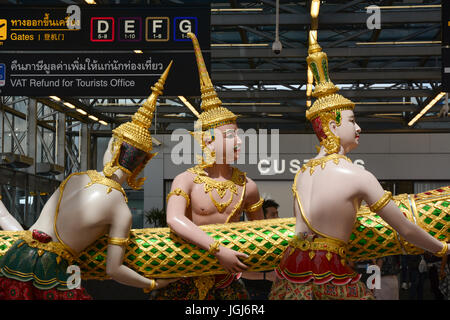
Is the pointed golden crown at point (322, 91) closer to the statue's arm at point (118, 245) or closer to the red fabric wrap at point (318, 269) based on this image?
the red fabric wrap at point (318, 269)

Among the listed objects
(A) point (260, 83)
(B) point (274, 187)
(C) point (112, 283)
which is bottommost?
(C) point (112, 283)

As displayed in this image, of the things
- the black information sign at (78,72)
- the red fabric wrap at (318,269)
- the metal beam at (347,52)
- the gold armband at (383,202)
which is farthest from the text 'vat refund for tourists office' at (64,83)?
the metal beam at (347,52)

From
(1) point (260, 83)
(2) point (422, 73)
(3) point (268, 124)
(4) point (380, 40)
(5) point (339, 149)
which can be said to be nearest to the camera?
(5) point (339, 149)

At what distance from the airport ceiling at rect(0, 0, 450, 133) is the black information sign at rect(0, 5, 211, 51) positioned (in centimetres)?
44

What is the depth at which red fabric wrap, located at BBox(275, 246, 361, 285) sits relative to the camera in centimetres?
241

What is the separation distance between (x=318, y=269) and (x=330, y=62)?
6.87m

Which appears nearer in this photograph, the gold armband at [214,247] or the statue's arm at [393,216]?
the statue's arm at [393,216]

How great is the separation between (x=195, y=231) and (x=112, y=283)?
3.98 m

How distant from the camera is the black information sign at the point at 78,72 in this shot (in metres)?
4.41

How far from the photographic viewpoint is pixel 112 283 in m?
6.28

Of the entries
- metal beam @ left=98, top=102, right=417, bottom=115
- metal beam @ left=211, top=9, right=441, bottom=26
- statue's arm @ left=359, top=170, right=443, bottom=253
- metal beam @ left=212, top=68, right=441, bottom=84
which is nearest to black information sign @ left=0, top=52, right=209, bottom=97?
metal beam @ left=211, top=9, right=441, bottom=26

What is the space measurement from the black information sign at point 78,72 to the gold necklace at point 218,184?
1.66 m

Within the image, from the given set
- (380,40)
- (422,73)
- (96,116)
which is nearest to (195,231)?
(380,40)

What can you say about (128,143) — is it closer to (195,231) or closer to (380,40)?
(195,231)
